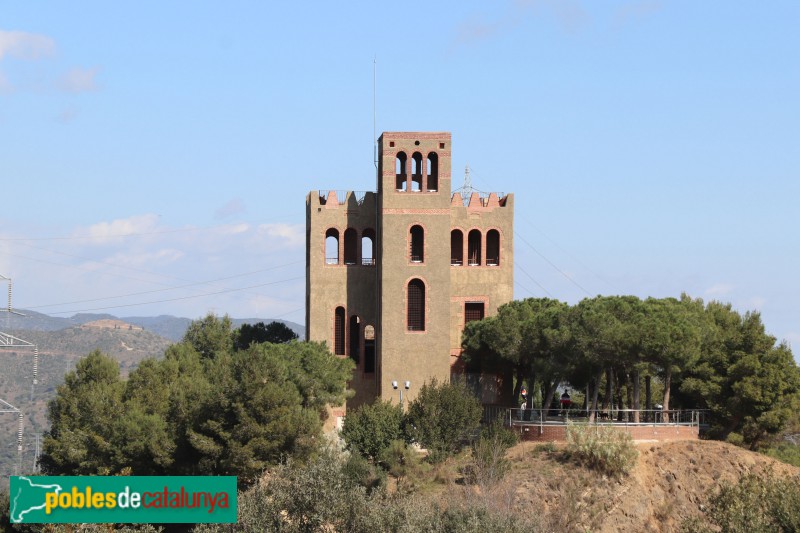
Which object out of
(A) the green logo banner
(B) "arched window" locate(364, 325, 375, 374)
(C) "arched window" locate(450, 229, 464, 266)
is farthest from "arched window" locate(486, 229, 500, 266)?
(A) the green logo banner

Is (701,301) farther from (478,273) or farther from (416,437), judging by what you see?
(416,437)

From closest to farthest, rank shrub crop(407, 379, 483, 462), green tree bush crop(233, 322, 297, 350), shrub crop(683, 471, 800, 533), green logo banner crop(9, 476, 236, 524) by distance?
green logo banner crop(9, 476, 236, 524) → shrub crop(683, 471, 800, 533) → shrub crop(407, 379, 483, 462) → green tree bush crop(233, 322, 297, 350)

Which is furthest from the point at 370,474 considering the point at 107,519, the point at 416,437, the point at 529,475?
the point at 107,519

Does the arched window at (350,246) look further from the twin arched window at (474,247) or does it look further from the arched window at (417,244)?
the twin arched window at (474,247)

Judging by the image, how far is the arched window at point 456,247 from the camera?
6450 centimetres

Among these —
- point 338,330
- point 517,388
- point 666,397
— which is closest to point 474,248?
point 517,388

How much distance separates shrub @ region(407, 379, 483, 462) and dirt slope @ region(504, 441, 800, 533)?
2471mm

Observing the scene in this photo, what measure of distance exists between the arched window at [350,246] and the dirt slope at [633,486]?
16.1 meters

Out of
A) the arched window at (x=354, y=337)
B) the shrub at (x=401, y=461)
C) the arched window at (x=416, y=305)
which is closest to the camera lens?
the shrub at (x=401, y=461)

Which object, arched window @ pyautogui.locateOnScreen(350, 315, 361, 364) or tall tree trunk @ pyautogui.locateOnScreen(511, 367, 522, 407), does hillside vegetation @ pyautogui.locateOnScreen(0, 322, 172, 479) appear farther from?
tall tree trunk @ pyautogui.locateOnScreen(511, 367, 522, 407)

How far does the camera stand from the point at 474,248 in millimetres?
65250

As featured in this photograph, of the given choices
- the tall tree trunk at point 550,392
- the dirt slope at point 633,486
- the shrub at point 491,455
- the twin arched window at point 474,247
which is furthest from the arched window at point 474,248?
the dirt slope at point 633,486

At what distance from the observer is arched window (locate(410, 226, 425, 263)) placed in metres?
62.0

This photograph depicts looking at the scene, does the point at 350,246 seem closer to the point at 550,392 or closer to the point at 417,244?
the point at 417,244
